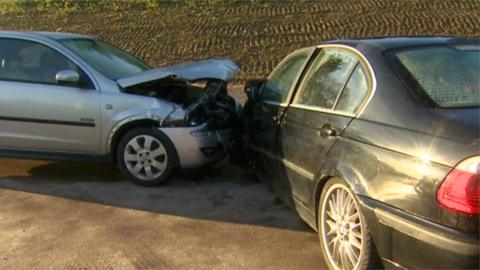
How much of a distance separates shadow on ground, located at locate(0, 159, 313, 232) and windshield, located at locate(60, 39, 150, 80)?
44.9 inches

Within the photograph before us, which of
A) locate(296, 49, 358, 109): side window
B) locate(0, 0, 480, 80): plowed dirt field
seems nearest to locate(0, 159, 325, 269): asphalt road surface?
locate(296, 49, 358, 109): side window

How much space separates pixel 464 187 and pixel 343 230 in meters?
1.04

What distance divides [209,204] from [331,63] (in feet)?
6.01

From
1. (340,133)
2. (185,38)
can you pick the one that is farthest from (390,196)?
(185,38)

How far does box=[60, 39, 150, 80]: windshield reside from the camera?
6.16 metres

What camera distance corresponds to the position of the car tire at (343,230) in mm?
3387

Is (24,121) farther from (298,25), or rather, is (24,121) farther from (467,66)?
(298,25)

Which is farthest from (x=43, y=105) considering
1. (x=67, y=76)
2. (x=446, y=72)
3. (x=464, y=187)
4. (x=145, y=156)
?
(x=464, y=187)

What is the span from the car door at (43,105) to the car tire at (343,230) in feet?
9.55

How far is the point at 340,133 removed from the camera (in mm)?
3758

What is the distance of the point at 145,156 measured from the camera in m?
5.93

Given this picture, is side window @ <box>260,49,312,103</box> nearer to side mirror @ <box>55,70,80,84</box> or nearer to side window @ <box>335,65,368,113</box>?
side window @ <box>335,65,368,113</box>

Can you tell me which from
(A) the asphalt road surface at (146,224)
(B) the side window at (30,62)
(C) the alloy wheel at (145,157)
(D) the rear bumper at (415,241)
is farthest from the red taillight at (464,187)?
(B) the side window at (30,62)

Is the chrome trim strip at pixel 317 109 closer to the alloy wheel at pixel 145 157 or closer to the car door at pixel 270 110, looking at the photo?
the car door at pixel 270 110
